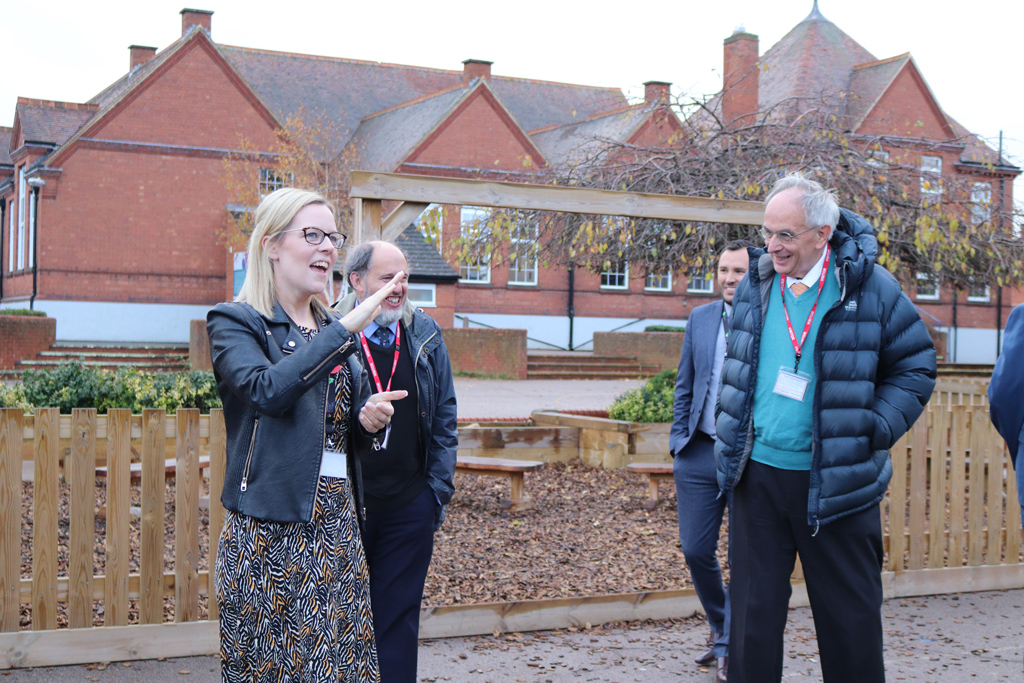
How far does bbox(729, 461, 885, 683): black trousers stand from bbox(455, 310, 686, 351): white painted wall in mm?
27174

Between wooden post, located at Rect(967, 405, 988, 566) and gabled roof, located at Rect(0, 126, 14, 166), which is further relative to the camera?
gabled roof, located at Rect(0, 126, 14, 166)

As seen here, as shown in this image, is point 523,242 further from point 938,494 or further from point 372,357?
point 372,357

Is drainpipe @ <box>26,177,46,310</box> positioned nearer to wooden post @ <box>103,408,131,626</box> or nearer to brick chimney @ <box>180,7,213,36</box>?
brick chimney @ <box>180,7,213,36</box>

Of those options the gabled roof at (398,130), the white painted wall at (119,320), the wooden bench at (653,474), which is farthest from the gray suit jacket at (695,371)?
the gabled roof at (398,130)

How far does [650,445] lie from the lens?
9.59 m

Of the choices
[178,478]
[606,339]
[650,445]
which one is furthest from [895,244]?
[606,339]

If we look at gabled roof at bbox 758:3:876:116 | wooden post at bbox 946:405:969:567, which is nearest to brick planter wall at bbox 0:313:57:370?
wooden post at bbox 946:405:969:567

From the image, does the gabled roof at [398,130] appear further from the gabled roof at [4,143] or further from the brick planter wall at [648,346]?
the gabled roof at [4,143]

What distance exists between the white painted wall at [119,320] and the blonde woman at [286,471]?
25798 mm

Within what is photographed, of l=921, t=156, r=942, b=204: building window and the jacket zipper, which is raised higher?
l=921, t=156, r=942, b=204: building window

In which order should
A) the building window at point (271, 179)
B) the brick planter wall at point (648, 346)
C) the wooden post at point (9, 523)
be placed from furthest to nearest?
the building window at point (271, 179) → the brick planter wall at point (648, 346) → the wooden post at point (9, 523)

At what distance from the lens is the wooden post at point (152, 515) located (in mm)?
4711

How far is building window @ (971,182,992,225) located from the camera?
10.5 m

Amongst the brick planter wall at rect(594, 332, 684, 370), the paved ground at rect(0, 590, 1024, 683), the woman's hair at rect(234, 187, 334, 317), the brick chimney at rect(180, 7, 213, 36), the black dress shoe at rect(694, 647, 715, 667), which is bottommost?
the paved ground at rect(0, 590, 1024, 683)
